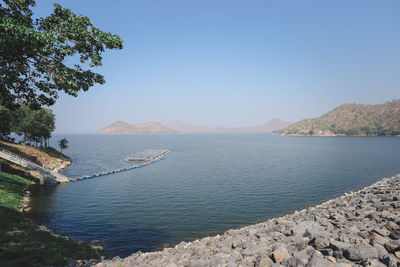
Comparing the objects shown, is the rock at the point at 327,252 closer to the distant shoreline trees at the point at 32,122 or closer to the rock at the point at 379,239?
the rock at the point at 379,239

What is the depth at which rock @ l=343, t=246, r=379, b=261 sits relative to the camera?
888 centimetres

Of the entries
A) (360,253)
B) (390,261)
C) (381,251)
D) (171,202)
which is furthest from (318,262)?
(171,202)

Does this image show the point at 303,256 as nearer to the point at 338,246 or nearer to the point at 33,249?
the point at 338,246

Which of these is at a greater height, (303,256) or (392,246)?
(392,246)

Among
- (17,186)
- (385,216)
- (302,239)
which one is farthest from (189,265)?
(17,186)

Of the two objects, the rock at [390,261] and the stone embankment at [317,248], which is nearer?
the rock at [390,261]

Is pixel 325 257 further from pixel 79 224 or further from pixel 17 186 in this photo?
pixel 17 186

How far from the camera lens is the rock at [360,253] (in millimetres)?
8883

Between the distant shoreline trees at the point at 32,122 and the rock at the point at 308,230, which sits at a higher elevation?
the distant shoreline trees at the point at 32,122

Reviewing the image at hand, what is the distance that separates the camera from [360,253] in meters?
8.98

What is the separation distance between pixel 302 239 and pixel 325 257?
2742 millimetres

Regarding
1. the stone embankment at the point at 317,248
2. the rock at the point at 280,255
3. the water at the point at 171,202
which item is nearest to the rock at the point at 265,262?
the stone embankment at the point at 317,248

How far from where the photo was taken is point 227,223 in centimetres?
2695

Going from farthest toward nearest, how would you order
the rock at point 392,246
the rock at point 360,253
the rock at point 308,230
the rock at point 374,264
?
the rock at point 308,230, the rock at point 392,246, the rock at point 360,253, the rock at point 374,264
